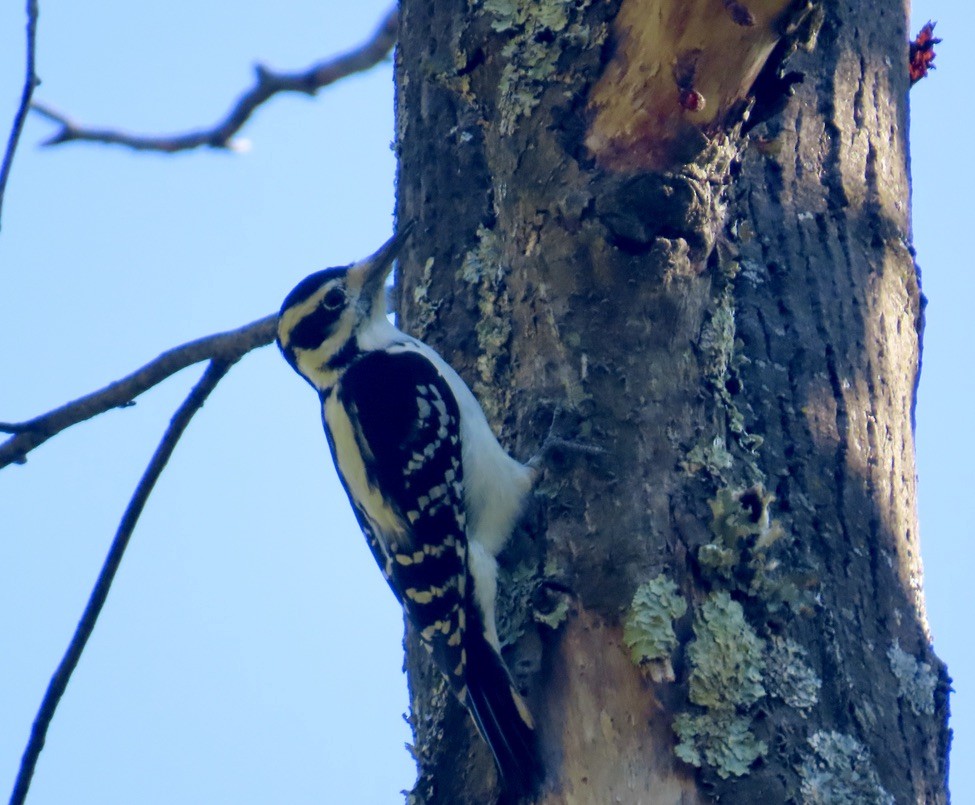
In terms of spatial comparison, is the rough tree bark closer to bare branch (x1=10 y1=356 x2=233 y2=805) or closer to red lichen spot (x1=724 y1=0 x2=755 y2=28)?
red lichen spot (x1=724 y1=0 x2=755 y2=28)

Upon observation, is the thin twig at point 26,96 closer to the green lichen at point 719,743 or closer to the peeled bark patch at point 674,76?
the peeled bark patch at point 674,76

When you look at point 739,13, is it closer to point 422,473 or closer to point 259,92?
point 422,473

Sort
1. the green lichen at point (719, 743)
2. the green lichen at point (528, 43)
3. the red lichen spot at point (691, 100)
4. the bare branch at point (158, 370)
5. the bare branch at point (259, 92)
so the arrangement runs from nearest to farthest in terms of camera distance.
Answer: the green lichen at point (719, 743), the red lichen spot at point (691, 100), the green lichen at point (528, 43), the bare branch at point (158, 370), the bare branch at point (259, 92)

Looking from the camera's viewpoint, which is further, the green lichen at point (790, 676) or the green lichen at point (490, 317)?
the green lichen at point (490, 317)

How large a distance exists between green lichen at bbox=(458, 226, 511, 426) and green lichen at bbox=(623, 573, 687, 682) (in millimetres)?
795

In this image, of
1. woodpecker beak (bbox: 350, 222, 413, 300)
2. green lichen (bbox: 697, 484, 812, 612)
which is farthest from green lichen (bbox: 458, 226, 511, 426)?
green lichen (bbox: 697, 484, 812, 612)

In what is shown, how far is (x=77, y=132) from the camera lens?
545 centimetres

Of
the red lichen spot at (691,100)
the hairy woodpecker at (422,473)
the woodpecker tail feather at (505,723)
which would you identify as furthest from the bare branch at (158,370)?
the red lichen spot at (691,100)

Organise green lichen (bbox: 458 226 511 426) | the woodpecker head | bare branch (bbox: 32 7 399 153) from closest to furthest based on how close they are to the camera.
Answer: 1. green lichen (bbox: 458 226 511 426)
2. the woodpecker head
3. bare branch (bbox: 32 7 399 153)

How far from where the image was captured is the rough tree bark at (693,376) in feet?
8.41

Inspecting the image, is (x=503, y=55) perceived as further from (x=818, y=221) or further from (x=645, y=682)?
(x=645, y=682)

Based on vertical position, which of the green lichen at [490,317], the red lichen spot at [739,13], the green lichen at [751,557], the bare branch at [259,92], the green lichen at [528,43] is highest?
the bare branch at [259,92]

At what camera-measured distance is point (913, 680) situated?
2715mm

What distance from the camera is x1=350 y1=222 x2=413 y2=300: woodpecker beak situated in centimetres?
394
